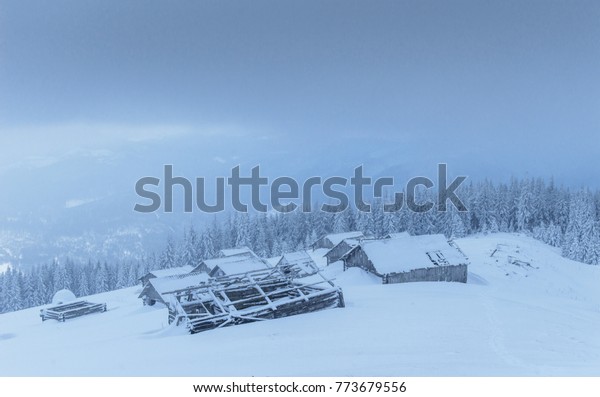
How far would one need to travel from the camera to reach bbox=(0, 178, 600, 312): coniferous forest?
232 ft

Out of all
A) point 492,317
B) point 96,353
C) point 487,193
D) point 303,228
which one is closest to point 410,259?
point 492,317

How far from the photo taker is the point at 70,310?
1590 inches

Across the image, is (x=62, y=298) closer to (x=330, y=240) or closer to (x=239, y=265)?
(x=239, y=265)

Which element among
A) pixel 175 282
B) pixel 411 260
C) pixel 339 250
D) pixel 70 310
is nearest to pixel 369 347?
pixel 411 260

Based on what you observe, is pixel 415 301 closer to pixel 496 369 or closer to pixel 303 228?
pixel 496 369

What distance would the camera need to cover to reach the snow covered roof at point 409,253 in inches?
1236

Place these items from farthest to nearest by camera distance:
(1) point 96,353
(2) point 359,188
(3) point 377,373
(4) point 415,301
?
(2) point 359,188 < (4) point 415,301 < (1) point 96,353 < (3) point 377,373

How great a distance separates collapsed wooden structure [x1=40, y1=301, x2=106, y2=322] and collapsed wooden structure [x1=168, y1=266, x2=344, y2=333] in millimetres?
29755

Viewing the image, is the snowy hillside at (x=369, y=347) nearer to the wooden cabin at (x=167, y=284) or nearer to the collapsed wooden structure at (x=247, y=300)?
the collapsed wooden structure at (x=247, y=300)

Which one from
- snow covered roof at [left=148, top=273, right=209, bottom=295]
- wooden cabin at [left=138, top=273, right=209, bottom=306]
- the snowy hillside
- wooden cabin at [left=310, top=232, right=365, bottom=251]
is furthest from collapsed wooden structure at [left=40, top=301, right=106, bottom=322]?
wooden cabin at [left=310, top=232, right=365, bottom=251]

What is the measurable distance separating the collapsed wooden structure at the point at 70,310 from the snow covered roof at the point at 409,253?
94.8 ft

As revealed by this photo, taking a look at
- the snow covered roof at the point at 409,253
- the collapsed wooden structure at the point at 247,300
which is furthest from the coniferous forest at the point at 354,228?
the collapsed wooden structure at the point at 247,300

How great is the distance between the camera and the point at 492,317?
14.9m

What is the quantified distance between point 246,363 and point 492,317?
998 centimetres
